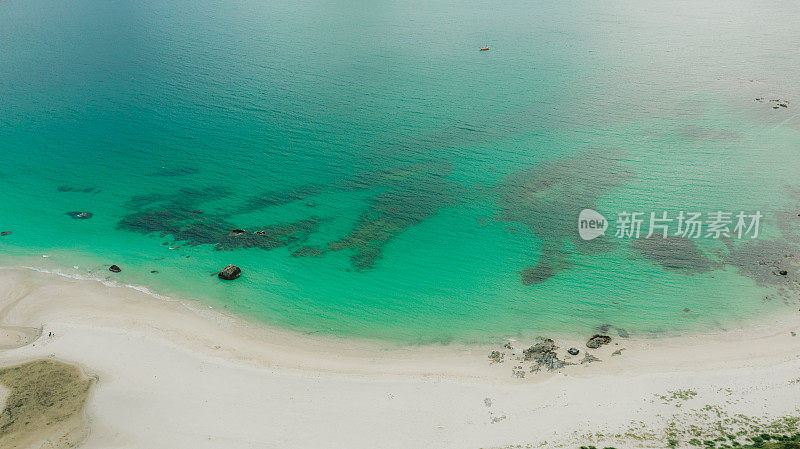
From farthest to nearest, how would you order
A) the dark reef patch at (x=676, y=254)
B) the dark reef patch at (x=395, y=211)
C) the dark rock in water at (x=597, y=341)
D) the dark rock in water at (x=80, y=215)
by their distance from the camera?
the dark rock in water at (x=80, y=215) < the dark reef patch at (x=395, y=211) < the dark reef patch at (x=676, y=254) < the dark rock in water at (x=597, y=341)

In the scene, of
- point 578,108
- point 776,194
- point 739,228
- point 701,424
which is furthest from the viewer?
point 578,108

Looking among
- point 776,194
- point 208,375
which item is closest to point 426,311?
point 208,375

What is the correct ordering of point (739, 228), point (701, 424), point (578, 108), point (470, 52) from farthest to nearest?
1. point (470, 52)
2. point (578, 108)
3. point (739, 228)
4. point (701, 424)

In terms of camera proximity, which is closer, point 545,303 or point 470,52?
point 545,303

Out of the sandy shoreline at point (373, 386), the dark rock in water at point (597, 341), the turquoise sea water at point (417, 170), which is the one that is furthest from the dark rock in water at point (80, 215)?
the dark rock in water at point (597, 341)

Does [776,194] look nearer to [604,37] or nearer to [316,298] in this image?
[316,298]

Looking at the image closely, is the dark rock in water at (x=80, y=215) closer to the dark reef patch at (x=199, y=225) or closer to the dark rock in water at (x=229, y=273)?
the dark reef patch at (x=199, y=225)
